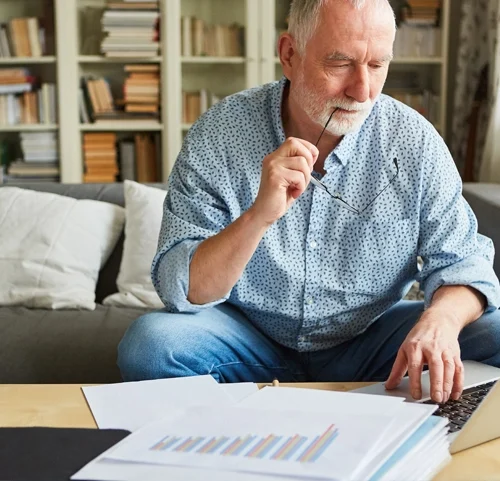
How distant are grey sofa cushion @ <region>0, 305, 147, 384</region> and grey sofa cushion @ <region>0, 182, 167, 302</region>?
0.92 feet

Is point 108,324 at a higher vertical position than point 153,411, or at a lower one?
lower

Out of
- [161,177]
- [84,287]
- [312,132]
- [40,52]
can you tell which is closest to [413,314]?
[312,132]

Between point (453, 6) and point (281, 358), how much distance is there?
124 inches

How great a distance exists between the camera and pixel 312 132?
1739 mm

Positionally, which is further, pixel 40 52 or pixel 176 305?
pixel 40 52

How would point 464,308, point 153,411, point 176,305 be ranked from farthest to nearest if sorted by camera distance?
point 176,305 < point 464,308 < point 153,411

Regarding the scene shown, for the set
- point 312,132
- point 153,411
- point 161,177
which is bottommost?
point 161,177

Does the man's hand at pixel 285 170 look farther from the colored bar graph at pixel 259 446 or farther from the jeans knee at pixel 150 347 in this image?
the colored bar graph at pixel 259 446

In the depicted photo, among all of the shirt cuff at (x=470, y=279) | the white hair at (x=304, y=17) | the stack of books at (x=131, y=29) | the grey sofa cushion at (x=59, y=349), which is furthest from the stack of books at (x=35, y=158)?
the shirt cuff at (x=470, y=279)

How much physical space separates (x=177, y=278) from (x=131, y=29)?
2.91 metres

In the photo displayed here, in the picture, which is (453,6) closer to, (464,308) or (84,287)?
(84,287)

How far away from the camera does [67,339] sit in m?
2.13

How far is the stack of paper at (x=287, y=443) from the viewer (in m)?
0.90

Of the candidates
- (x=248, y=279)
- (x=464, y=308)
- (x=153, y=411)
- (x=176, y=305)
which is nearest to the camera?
(x=153, y=411)
